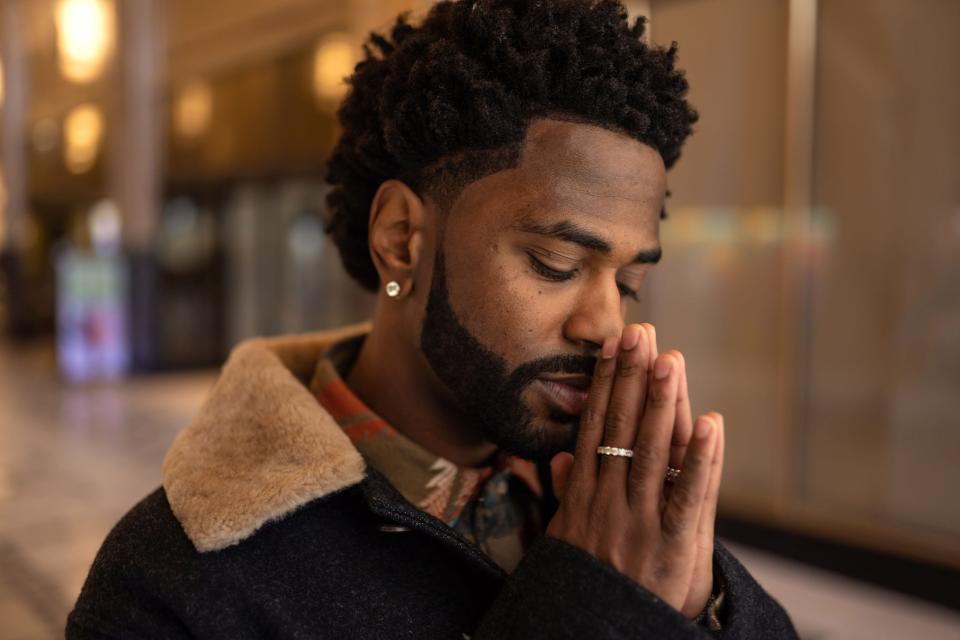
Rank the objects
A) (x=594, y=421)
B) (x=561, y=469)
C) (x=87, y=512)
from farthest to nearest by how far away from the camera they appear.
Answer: (x=87, y=512) → (x=561, y=469) → (x=594, y=421)

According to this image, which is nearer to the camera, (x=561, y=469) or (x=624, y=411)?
(x=624, y=411)

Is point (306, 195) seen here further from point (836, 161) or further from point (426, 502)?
point (426, 502)

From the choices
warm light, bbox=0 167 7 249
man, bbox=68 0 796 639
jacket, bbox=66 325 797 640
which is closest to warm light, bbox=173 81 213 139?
warm light, bbox=0 167 7 249

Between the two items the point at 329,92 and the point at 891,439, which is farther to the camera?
the point at 329,92

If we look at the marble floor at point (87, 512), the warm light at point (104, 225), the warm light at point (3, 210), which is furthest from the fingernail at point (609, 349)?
the warm light at point (3, 210)

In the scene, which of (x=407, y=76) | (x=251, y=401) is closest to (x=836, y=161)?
(x=407, y=76)

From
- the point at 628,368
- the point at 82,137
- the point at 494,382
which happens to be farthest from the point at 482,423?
the point at 82,137

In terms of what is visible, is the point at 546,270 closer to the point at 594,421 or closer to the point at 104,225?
the point at 594,421

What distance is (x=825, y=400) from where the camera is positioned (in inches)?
172

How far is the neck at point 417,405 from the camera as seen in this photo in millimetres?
1560

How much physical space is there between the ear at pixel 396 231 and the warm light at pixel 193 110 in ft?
33.2

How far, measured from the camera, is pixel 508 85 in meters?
1.42

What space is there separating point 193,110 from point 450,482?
10.6 m

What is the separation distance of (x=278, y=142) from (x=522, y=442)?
31.3 feet
